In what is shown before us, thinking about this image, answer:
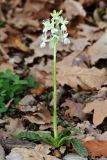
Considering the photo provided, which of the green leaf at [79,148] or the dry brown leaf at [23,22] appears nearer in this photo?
the green leaf at [79,148]

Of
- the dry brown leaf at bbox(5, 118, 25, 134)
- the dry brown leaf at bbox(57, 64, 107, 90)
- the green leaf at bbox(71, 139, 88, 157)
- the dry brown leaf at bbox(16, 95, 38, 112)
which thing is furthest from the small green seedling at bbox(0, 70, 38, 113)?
the green leaf at bbox(71, 139, 88, 157)

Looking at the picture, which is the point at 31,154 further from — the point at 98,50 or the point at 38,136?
the point at 98,50

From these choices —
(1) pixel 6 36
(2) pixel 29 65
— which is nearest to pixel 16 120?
(2) pixel 29 65

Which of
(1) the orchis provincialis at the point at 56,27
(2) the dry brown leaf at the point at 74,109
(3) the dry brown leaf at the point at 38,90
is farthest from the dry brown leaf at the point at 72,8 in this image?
(1) the orchis provincialis at the point at 56,27

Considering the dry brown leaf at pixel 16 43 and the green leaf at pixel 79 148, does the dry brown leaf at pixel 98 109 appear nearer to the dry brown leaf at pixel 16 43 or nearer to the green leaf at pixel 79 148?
the green leaf at pixel 79 148

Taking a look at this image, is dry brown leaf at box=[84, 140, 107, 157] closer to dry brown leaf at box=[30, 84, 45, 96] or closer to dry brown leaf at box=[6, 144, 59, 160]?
dry brown leaf at box=[6, 144, 59, 160]
